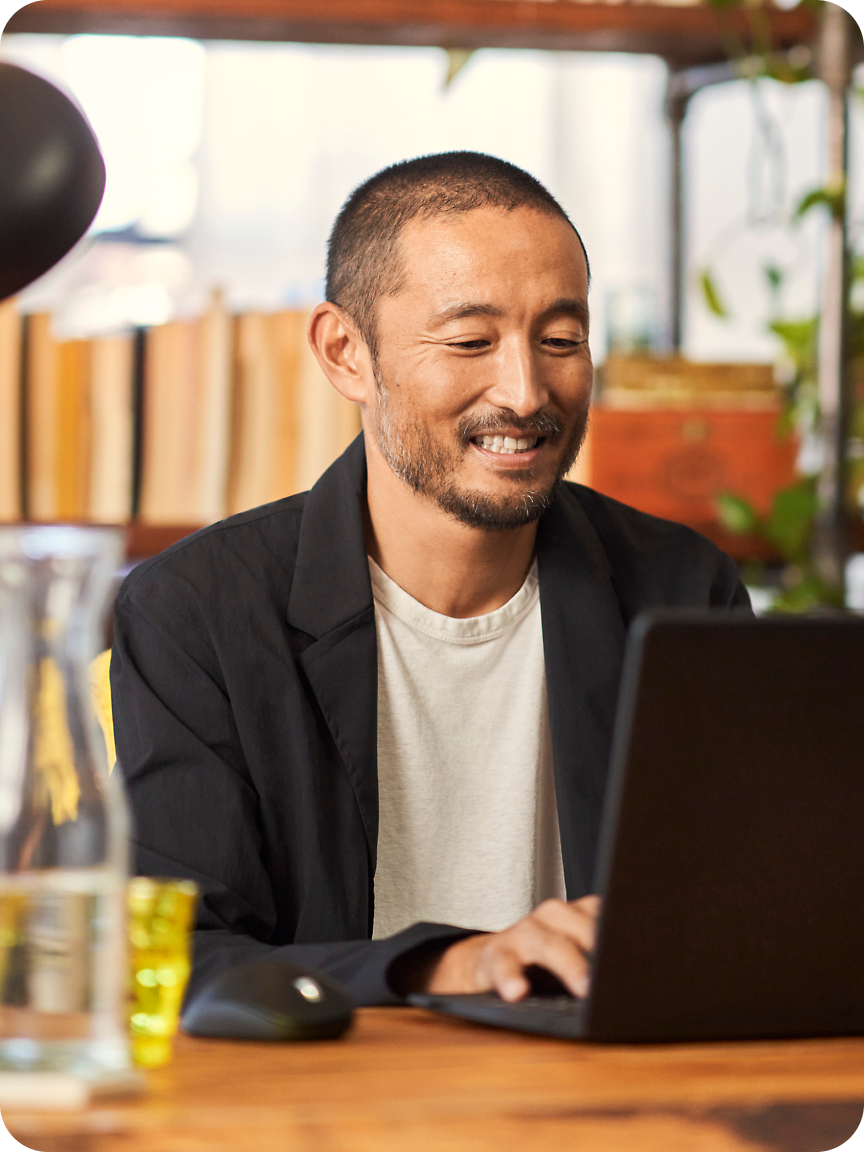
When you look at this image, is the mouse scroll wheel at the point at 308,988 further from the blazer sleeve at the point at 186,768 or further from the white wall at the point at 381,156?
the white wall at the point at 381,156

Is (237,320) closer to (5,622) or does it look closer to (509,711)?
(509,711)

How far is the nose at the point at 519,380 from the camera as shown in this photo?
4.42 feet

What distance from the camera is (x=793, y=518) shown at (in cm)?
213

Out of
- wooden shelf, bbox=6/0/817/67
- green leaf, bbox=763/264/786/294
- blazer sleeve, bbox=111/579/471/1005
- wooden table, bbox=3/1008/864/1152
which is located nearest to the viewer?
wooden table, bbox=3/1008/864/1152

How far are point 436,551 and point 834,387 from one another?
3.15 ft

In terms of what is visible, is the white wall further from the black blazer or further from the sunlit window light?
the black blazer

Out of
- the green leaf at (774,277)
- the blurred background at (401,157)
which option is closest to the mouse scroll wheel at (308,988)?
the blurred background at (401,157)

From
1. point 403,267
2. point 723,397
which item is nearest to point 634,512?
point 403,267

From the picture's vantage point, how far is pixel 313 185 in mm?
2408

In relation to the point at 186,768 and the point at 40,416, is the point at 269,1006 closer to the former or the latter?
the point at 186,768

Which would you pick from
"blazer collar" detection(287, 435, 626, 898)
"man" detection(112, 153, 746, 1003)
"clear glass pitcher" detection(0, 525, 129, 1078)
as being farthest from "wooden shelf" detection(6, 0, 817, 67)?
"clear glass pitcher" detection(0, 525, 129, 1078)

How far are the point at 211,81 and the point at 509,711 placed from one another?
1.36 metres

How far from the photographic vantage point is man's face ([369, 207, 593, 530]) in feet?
4.44

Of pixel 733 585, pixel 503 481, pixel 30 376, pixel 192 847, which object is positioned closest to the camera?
pixel 192 847
